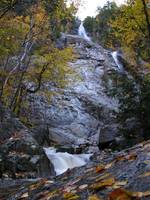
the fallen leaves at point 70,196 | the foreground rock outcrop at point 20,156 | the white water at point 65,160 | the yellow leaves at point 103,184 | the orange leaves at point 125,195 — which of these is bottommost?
the white water at point 65,160

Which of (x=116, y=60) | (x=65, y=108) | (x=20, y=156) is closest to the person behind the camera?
(x=20, y=156)

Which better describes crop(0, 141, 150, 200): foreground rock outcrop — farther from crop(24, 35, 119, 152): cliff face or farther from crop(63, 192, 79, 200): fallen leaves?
crop(24, 35, 119, 152): cliff face

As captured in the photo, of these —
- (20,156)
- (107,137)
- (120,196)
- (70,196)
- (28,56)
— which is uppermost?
(28,56)

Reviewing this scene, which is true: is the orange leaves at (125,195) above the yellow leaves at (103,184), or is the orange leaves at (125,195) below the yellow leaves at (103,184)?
above

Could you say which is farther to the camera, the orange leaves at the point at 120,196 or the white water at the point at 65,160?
the white water at the point at 65,160

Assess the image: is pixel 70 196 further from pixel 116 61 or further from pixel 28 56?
pixel 116 61

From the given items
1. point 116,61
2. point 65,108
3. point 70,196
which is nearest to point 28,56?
point 65,108

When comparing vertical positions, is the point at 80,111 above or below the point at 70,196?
below

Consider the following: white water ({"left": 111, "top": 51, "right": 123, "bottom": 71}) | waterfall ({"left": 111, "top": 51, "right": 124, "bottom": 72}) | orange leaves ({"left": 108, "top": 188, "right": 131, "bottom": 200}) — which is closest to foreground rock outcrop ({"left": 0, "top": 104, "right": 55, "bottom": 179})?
orange leaves ({"left": 108, "top": 188, "right": 131, "bottom": 200})

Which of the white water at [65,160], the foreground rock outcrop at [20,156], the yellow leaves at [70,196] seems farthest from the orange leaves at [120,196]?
the white water at [65,160]

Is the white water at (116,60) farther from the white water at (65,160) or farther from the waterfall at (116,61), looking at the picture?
the white water at (65,160)

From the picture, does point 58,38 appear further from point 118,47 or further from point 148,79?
point 148,79

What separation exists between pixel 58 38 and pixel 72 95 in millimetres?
13801

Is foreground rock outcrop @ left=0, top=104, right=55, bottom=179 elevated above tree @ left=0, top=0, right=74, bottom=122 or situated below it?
below
